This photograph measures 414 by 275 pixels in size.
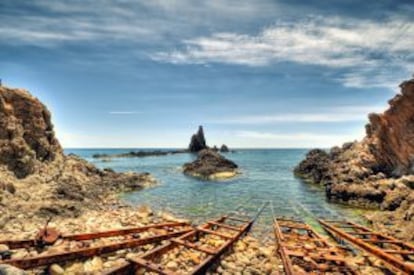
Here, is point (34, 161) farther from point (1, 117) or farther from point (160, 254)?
point (160, 254)

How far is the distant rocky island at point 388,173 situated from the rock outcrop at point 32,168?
18632 millimetres

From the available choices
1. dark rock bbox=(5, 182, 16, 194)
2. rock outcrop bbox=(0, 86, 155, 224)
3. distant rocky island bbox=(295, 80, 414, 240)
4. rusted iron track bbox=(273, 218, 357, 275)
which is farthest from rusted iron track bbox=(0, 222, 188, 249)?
distant rocky island bbox=(295, 80, 414, 240)

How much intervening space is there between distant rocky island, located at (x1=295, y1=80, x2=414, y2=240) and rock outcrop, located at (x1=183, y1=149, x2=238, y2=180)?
636 inches

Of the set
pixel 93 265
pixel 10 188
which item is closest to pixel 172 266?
Answer: pixel 93 265

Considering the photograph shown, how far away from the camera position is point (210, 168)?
5419 cm

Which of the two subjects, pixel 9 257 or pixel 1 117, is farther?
pixel 1 117

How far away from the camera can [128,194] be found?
32.6m

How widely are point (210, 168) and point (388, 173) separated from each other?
27.7 m

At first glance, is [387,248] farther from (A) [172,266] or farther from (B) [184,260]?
(A) [172,266]

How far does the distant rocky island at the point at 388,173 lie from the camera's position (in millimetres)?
21078

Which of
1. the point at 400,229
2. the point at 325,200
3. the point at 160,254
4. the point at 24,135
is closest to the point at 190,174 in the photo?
the point at 325,200

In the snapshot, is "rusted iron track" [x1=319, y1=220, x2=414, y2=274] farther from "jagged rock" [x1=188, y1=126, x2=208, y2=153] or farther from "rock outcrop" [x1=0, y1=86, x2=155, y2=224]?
"jagged rock" [x1=188, y1=126, x2=208, y2=153]

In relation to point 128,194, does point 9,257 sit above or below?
above

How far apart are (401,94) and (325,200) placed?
45.0 feet
